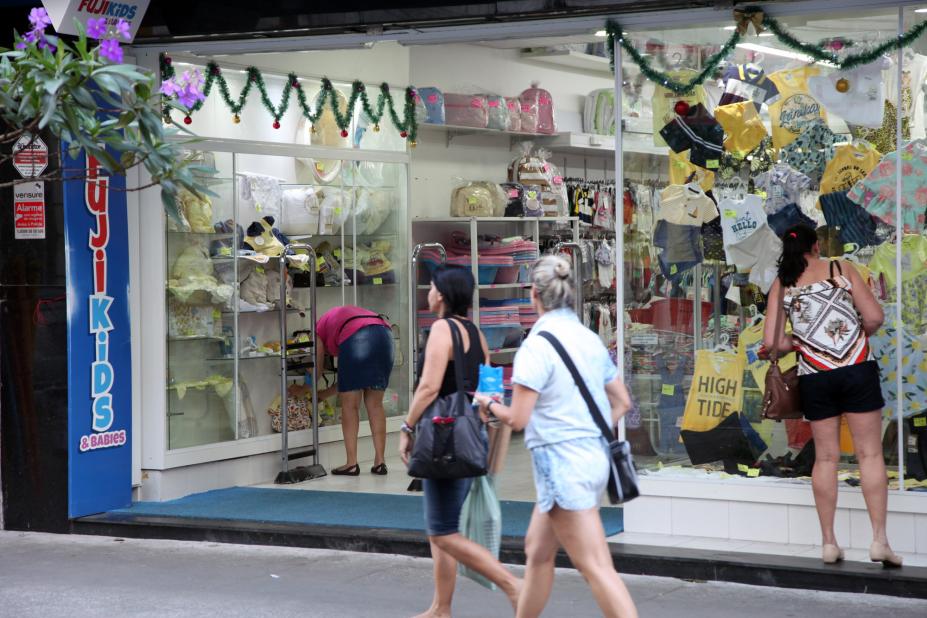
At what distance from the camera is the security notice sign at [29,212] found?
8352 millimetres

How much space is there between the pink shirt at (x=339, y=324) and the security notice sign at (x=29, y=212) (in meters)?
2.59

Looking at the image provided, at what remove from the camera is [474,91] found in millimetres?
12125

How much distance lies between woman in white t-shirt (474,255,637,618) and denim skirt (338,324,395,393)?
5.16 metres

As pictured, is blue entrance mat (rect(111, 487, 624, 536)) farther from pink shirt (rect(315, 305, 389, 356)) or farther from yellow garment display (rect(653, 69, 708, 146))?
yellow garment display (rect(653, 69, 708, 146))

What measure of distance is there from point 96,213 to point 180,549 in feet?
7.09

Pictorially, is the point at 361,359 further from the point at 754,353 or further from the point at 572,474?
the point at 572,474

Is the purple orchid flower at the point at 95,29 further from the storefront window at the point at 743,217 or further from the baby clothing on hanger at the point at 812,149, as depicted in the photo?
the baby clothing on hanger at the point at 812,149

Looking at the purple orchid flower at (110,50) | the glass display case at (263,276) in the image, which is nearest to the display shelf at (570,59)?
the glass display case at (263,276)

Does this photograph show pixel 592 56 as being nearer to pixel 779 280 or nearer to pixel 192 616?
pixel 779 280

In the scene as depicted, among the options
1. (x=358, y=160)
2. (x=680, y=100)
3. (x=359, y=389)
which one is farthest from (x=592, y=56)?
(x=680, y=100)

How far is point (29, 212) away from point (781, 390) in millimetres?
4622


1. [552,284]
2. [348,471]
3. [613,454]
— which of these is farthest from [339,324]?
[613,454]

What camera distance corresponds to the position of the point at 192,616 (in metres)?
6.38

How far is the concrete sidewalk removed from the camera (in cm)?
638
